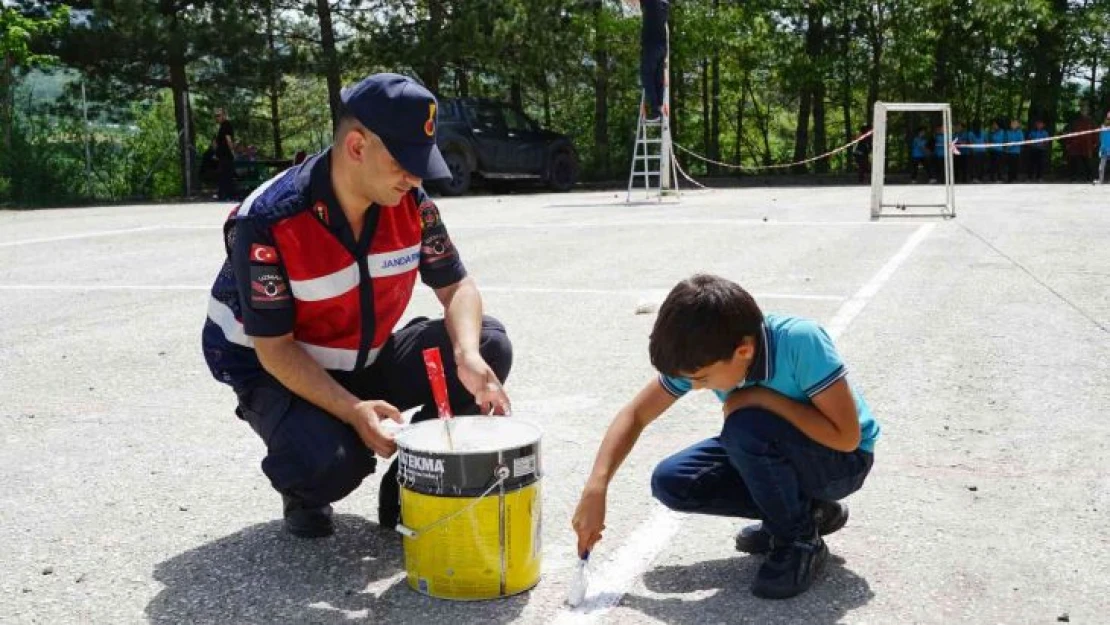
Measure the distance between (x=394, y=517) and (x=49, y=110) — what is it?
75.9ft

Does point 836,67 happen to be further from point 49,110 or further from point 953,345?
point 953,345

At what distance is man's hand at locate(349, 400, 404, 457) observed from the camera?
10.2 feet

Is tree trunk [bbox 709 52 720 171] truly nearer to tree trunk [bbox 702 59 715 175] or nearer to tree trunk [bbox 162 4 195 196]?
tree trunk [bbox 702 59 715 175]

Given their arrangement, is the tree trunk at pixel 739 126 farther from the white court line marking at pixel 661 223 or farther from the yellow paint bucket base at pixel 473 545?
the yellow paint bucket base at pixel 473 545

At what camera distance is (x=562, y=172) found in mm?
25906

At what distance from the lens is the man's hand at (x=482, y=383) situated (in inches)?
131

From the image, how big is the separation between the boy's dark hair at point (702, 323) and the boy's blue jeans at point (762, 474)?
32 centimetres

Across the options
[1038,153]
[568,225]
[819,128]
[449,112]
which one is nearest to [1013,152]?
[1038,153]

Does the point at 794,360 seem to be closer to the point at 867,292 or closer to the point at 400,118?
the point at 400,118

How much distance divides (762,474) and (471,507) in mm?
742

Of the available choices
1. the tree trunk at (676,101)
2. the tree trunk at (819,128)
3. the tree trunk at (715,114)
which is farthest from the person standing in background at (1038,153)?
the tree trunk at (676,101)

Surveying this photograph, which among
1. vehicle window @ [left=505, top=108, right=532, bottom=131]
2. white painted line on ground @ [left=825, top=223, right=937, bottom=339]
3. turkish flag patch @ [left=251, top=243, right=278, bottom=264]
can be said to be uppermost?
vehicle window @ [left=505, top=108, right=532, bottom=131]

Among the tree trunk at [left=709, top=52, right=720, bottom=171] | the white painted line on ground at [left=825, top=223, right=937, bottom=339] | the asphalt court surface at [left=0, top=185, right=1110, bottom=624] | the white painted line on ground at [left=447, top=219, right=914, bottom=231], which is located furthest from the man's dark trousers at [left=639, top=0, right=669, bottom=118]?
the tree trunk at [left=709, top=52, right=720, bottom=171]

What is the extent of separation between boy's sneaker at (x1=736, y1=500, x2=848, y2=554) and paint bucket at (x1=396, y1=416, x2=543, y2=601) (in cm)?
61
